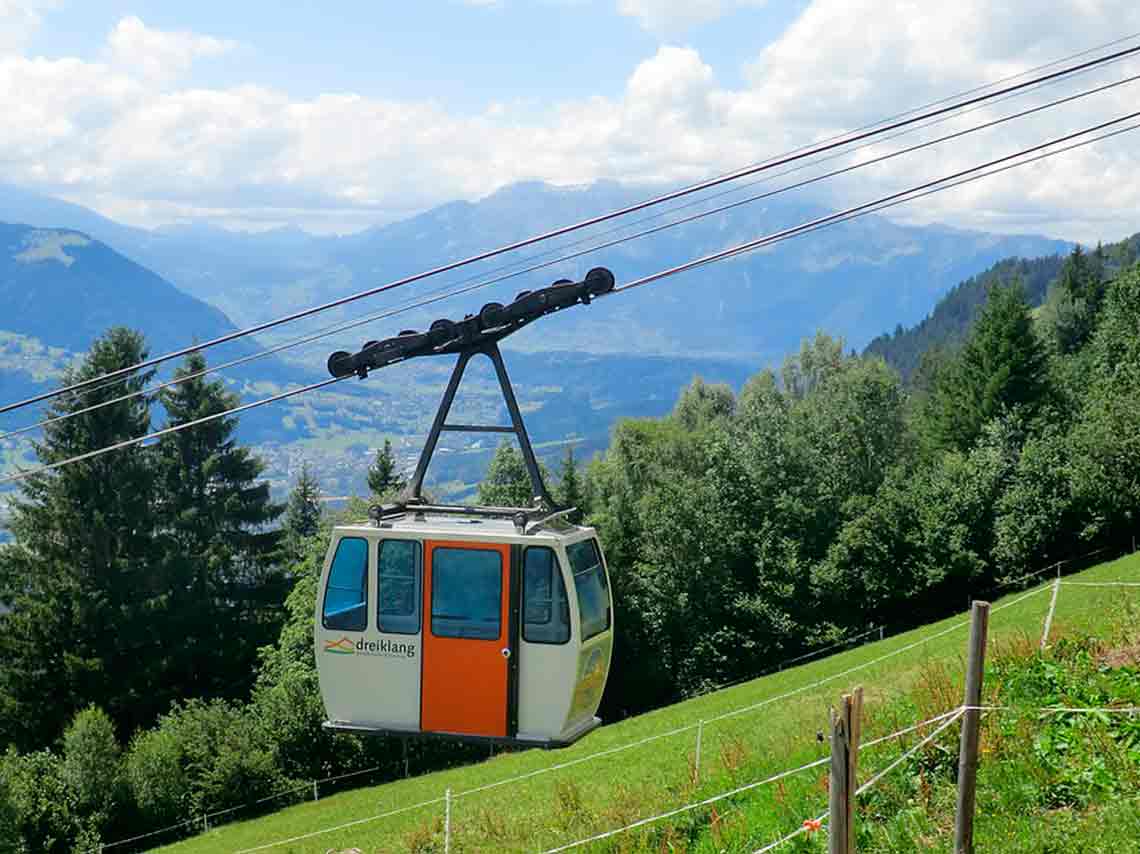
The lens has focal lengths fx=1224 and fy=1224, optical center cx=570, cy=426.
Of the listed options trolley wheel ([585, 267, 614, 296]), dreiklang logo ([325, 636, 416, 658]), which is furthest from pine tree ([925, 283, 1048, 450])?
dreiklang logo ([325, 636, 416, 658])

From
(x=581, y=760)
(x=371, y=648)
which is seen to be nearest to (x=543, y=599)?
(x=371, y=648)

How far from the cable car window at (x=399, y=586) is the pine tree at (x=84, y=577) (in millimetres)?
42637

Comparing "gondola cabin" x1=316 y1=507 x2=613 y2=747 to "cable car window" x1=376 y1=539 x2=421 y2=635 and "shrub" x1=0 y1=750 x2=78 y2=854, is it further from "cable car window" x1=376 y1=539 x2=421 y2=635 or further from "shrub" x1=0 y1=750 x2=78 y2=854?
"shrub" x1=0 y1=750 x2=78 y2=854

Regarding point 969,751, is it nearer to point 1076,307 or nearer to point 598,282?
point 598,282

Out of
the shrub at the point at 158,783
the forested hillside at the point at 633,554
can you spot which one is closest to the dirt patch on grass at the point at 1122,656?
the forested hillside at the point at 633,554

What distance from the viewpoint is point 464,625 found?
1353 cm

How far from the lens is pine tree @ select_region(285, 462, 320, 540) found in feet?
248

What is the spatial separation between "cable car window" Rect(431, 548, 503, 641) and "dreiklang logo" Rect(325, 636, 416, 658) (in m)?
0.40

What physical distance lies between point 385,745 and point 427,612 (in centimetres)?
3287

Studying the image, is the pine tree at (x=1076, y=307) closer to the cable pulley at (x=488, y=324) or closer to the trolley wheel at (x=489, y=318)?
the cable pulley at (x=488, y=324)

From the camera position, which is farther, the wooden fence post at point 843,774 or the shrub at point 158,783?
the shrub at point 158,783

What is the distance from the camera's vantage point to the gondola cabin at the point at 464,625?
521 inches

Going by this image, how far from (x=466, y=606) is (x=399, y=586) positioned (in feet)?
2.55

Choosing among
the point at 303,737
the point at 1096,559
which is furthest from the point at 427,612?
the point at 1096,559
